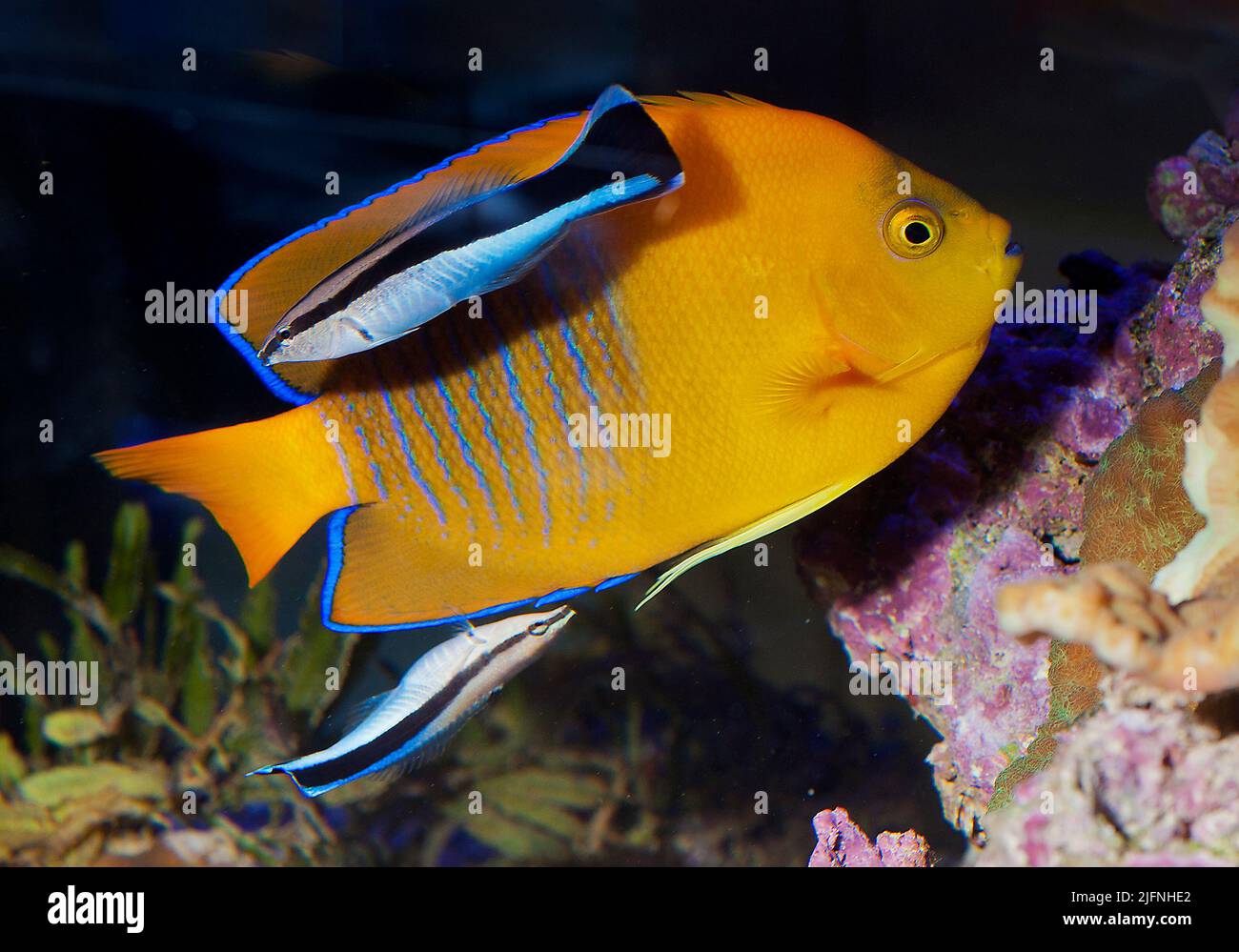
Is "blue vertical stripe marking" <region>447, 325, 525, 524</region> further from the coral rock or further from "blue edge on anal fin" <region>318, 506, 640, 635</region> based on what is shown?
the coral rock

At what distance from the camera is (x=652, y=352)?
3.22 ft

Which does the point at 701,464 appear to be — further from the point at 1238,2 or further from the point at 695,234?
the point at 1238,2

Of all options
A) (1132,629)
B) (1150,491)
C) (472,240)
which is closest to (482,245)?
(472,240)

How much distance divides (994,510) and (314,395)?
4.00ft

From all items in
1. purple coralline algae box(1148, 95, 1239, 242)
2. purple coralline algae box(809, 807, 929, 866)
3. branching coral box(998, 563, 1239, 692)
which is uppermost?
purple coralline algae box(1148, 95, 1239, 242)

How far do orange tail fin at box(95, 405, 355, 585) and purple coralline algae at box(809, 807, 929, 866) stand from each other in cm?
105

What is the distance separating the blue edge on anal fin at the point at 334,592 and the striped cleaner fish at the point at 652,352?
0.22ft

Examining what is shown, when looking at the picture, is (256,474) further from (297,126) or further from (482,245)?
(297,126)

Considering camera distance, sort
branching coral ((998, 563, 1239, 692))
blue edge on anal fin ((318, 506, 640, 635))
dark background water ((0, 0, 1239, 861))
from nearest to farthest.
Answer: branching coral ((998, 563, 1239, 692)), blue edge on anal fin ((318, 506, 640, 635)), dark background water ((0, 0, 1239, 861))

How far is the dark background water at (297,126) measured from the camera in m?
2.34

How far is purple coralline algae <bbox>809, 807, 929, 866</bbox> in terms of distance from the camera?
1405mm

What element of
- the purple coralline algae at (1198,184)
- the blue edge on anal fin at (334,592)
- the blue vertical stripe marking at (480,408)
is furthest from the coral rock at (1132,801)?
the purple coralline algae at (1198,184)

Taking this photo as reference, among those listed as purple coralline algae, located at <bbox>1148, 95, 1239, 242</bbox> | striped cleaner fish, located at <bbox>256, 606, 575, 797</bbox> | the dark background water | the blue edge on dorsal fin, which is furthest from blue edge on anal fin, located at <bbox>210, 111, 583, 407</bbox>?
purple coralline algae, located at <bbox>1148, 95, 1239, 242</bbox>

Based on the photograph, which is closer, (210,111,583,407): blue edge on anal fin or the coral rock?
the coral rock
